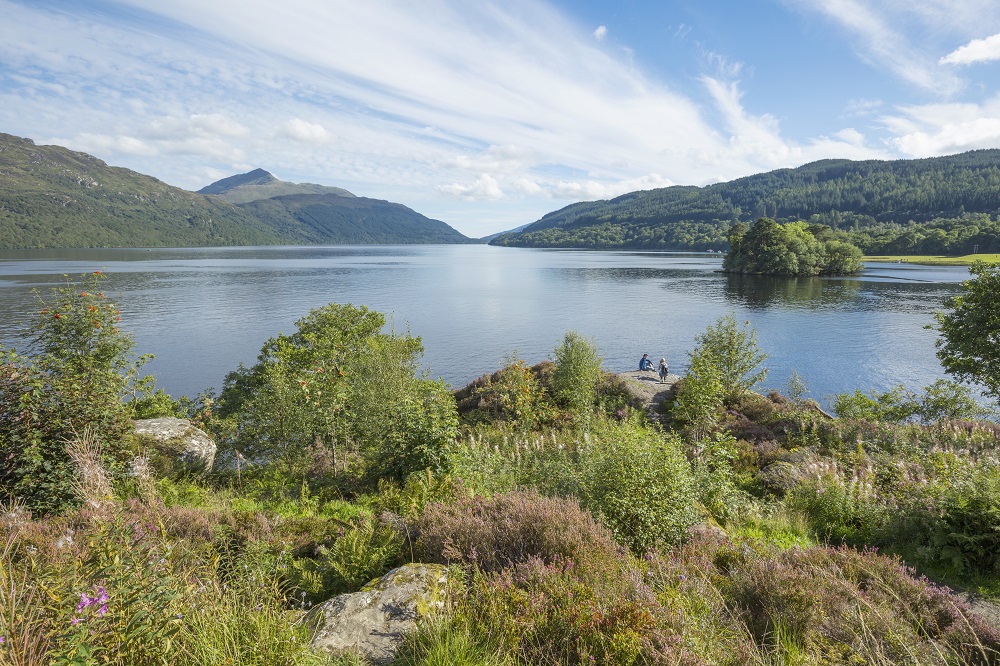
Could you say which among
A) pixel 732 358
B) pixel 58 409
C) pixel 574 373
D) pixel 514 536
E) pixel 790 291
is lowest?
pixel 574 373

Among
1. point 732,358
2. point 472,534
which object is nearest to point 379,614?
point 472,534

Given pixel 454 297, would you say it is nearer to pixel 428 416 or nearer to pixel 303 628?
pixel 428 416

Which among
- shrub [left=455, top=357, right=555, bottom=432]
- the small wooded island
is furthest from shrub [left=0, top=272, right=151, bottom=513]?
the small wooded island

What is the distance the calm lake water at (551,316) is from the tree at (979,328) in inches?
600

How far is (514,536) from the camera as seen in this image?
5.65m

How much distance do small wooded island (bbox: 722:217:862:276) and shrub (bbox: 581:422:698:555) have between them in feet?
Result: 376

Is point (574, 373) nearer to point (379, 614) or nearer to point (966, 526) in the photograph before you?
point (966, 526)

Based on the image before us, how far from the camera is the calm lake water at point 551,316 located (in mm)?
40438

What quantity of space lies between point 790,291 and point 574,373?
7790 cm

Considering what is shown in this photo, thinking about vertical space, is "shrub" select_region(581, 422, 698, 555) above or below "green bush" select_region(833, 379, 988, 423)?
above

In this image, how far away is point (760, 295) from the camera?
3130 inches

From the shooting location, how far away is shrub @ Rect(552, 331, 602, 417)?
2252cm

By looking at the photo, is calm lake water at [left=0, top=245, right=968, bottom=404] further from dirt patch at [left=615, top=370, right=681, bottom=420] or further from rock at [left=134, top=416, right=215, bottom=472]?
rock at [left=134, top=416, right=215, bottom=472]

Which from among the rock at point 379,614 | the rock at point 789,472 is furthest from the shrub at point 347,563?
the rock at point 789,472
